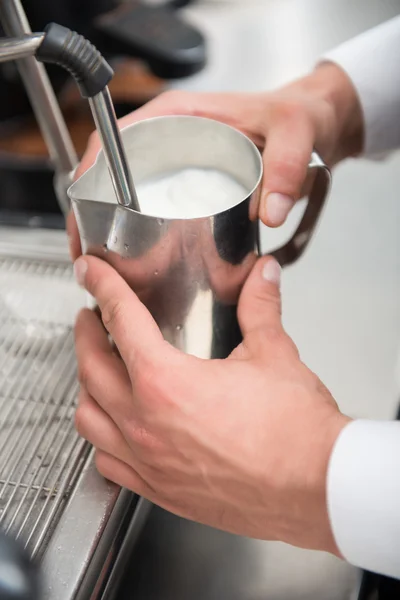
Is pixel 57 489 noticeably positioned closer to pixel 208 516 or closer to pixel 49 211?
pixel 208 516

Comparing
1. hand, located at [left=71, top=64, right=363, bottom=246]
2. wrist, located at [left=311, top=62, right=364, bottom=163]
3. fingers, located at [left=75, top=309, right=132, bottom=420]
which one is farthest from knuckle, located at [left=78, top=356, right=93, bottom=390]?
wrist, located at [left=311, top=62, right=364, bottom=163]

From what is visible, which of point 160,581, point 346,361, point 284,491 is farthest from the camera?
point 346,361

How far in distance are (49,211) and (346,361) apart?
484 millimetres

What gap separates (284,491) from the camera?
344 millimetres

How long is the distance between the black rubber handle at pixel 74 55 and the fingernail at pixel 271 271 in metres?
0.18

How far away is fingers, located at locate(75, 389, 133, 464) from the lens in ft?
1.31

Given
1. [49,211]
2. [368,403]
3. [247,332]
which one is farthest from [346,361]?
[49,211]

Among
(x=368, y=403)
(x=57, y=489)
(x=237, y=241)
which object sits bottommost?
(x=368, y=403)

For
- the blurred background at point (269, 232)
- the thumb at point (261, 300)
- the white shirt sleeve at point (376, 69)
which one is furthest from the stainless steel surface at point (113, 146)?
the white shirt sleeve at point (376, 69)

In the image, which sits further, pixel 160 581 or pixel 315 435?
pixel 160 581

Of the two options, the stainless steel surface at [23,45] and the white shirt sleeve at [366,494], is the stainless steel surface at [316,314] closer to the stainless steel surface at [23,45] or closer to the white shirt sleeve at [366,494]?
the white shirt sleeve at [366,494]

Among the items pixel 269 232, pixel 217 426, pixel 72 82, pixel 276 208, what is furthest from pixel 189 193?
pixel 72 82

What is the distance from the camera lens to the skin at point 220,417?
13.7 inches

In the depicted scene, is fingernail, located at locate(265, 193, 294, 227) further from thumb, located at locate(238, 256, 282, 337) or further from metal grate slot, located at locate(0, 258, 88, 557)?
metal grate slot, located at locate(0, 258, 88, 557)
